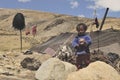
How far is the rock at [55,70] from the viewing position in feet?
45.7

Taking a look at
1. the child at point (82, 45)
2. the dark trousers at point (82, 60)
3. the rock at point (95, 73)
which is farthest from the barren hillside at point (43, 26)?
A: the rock at point (95, 73)

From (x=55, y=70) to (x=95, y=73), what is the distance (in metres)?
2.67

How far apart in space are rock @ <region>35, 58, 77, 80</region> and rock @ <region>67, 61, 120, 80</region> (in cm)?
206

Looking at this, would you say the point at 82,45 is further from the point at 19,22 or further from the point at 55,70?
the point at 19,22

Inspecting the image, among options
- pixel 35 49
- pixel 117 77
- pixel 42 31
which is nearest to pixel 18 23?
pixel 35 49

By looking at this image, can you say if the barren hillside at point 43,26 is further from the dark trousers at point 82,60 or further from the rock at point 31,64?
the dark trousers at point 82,60

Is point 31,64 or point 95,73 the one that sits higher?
point 95,73

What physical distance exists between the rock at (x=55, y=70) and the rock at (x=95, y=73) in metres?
2.06

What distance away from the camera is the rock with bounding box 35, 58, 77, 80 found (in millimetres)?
13938

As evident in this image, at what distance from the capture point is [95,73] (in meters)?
11.7

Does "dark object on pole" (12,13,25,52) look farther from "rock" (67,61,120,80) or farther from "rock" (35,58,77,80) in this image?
"rock" (67,61,120,80)

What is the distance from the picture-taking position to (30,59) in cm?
1797

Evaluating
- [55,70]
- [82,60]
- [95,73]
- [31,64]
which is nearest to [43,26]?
[31,64]

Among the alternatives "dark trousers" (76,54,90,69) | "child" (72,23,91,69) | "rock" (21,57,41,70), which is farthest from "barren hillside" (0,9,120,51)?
"child" (72,23,91,69)
